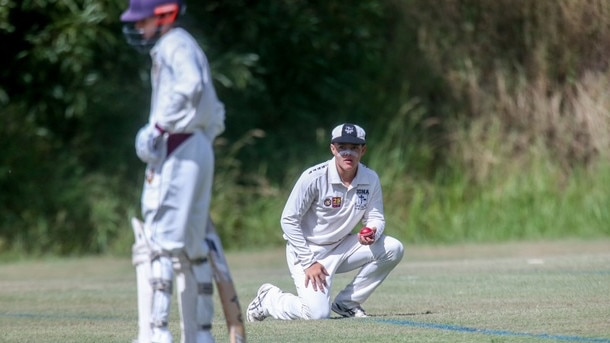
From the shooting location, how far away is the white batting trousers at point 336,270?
30.6 feet

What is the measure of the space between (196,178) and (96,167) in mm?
15193

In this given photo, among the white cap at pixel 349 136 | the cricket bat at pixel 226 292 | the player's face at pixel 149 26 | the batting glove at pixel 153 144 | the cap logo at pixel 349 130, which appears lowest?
the cricket bat at pixel 226 292

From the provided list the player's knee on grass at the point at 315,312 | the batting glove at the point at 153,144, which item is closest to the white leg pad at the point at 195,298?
the batting glove at the point at 153,144

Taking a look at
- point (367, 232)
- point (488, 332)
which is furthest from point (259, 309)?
point (488, 332)

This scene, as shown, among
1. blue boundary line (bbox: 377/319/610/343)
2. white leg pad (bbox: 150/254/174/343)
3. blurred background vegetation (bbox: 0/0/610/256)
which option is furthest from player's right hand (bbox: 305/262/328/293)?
blurred background vegetation (bbox: 0/0/610/256)

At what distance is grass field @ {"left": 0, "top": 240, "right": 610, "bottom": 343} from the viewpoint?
25.5 ft

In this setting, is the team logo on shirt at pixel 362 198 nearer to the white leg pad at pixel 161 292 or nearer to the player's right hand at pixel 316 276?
the player's right hand at pixel 316 276

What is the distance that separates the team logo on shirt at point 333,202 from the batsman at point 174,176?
3.18 meters

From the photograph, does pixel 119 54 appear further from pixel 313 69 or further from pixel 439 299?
pixel 439 299

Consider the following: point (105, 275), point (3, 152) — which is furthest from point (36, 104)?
point (105, 275)

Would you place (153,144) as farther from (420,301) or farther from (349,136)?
A: (420,301)

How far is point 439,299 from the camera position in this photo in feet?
33.7

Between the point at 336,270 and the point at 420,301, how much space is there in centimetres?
92

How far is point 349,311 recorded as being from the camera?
373 inches
